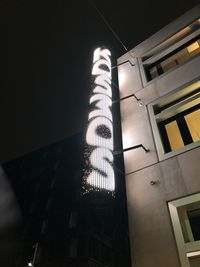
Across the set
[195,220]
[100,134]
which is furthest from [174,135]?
[195,220]

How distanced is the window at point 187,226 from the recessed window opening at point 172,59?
4.37 meters

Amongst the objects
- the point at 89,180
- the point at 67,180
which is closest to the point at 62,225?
the point at 67,180

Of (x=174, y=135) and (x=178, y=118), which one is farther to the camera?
(x=178, y=118)

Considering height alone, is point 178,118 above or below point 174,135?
above

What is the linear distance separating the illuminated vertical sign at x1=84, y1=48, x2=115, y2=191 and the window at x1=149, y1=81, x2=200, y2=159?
1162 millimetres

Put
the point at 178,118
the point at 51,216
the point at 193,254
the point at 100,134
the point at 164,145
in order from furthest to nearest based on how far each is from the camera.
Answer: the point at 51,216 → the point at 178,118 → the point at 164,145 → the point at 100,134 → the point at 193,254

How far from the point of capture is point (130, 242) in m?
4.09

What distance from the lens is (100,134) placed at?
4.86 metres

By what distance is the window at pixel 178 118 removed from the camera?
531cm

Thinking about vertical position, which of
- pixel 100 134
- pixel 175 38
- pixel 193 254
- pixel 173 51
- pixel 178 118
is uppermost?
pixel 175 38

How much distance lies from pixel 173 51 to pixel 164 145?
3.98 m

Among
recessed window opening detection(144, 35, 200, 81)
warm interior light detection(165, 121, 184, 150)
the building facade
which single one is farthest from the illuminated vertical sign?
recessed window opening detection(144, 35, 200, 81)

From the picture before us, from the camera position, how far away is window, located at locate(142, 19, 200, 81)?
7.45m

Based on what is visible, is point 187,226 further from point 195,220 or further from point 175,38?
point 175,38
